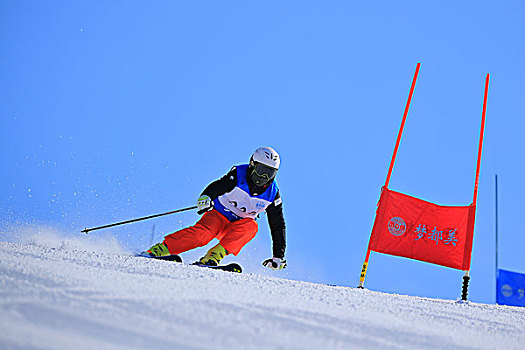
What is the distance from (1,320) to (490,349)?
1214 mm

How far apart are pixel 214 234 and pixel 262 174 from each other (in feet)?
2.13

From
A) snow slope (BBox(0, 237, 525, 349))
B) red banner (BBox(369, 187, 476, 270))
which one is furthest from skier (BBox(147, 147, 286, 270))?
snow slope (BBox(0, 237, 525, 349))

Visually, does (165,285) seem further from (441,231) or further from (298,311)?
(441,231)

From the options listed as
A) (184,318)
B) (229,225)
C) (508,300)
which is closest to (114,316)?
(184,318)

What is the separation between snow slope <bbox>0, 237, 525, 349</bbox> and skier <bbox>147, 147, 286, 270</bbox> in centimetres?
239

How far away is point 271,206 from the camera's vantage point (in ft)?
15.0

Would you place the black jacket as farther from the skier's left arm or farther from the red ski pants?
the red ski pants

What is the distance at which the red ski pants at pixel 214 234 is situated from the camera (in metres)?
4.00

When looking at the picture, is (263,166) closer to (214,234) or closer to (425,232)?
(214,234)

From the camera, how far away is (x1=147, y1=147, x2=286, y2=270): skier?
14.0 ft

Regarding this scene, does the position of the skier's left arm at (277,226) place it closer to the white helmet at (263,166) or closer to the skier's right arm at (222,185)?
the white helmet at (263,166)

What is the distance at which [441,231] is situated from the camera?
621cm

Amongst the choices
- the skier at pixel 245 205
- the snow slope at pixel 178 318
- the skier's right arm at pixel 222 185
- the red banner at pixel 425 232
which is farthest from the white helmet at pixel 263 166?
the snow slope at pixel 178 318

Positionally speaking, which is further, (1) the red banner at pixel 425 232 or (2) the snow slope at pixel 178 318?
(1) the red banner at pixel 425 232
